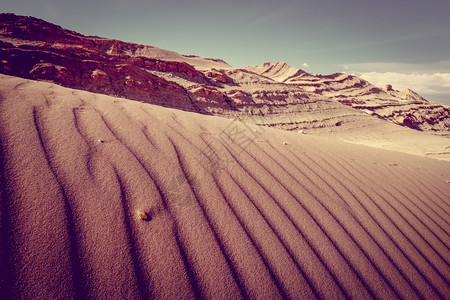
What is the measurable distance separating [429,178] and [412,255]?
2526 millimetres

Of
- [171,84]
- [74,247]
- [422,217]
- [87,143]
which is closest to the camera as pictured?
[74,247]

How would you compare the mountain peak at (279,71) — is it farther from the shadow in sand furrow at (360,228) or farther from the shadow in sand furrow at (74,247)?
the shadow in sand furrow at (74,247)

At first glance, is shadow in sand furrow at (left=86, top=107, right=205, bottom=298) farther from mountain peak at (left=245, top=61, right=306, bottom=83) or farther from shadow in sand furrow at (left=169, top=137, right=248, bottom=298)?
mountain peak at (left=245, top=61, right=306, bottom=83)

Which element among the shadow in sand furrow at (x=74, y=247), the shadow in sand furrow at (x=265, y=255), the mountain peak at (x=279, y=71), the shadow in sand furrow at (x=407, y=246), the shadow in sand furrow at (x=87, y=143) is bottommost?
the shadow in sand furrow at (x=407, y=246)

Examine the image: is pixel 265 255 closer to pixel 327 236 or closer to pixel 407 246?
pixel 327 236

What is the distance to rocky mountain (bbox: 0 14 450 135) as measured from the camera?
1045cm

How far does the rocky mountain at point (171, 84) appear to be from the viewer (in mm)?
10445

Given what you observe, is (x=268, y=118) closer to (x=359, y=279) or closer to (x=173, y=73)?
(x=173, y=73)

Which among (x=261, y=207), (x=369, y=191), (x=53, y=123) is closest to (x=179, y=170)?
(x=261, y=207)

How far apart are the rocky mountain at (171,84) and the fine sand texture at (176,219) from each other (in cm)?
1077

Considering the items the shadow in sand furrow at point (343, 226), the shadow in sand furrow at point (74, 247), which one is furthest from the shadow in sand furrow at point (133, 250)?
the shadow in sand furrow at point (343, 226)

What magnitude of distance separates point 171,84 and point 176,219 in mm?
13819

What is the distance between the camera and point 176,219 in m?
1.17

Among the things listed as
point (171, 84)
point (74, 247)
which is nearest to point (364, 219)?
point (74, 247)
